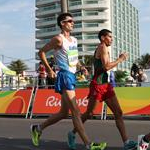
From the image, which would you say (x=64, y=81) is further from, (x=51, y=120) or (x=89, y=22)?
(x=89, y=22)

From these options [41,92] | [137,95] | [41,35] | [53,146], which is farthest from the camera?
[41,35]

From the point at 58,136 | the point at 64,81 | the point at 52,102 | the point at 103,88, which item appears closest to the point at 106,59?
the point at 103,88

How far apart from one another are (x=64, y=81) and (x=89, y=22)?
117723 mm

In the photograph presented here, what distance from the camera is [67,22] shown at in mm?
7016

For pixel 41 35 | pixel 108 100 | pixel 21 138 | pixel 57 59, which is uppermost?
pixel 41 35

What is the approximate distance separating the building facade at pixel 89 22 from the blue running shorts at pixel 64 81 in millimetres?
109153

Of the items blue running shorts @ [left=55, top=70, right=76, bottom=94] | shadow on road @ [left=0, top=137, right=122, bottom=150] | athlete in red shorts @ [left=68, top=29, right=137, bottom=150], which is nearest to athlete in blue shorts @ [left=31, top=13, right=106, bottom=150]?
blue running shorts @ [left=55, top=70, right=76, bottom=94]

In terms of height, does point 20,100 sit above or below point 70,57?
below

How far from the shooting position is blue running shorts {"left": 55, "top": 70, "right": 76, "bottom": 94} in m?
6.80

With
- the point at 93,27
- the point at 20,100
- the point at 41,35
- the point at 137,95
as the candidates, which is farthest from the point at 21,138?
the point at 41,35

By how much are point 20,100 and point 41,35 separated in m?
117

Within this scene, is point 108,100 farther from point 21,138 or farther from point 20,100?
point 20,100

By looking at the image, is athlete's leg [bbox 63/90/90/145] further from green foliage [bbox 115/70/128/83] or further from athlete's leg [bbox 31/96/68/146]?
green foliage [bbox 115/70/128/83]

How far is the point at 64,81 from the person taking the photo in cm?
680
